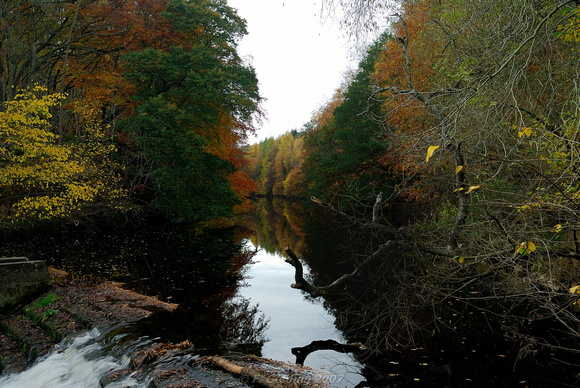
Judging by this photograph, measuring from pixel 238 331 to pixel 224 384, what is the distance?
2.52m

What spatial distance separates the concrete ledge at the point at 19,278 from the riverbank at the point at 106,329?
0.28 m

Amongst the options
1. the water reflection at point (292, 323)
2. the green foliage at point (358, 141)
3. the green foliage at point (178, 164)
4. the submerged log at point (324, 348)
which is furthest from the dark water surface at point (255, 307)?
the green foliage at point (358, 141)

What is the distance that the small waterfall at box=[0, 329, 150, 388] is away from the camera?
6008 mm

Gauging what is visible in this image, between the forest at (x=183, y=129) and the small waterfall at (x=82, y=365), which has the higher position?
the forest at (x=183, y=129)

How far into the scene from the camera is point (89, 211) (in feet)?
59.5

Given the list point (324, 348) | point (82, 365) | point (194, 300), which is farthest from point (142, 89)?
point (324, 348)

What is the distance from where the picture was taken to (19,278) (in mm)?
8945

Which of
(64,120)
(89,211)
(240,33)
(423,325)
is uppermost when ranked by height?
(240,33)

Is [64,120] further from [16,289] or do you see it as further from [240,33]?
[16,289]

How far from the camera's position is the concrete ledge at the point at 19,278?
866 cm

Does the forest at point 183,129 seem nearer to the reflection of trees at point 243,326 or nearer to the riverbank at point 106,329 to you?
the reflection of trees at point 243,326

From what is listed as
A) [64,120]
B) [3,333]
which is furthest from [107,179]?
[3,333]

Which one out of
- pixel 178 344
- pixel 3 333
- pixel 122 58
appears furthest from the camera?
pixel 122 58

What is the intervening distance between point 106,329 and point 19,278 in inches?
134
